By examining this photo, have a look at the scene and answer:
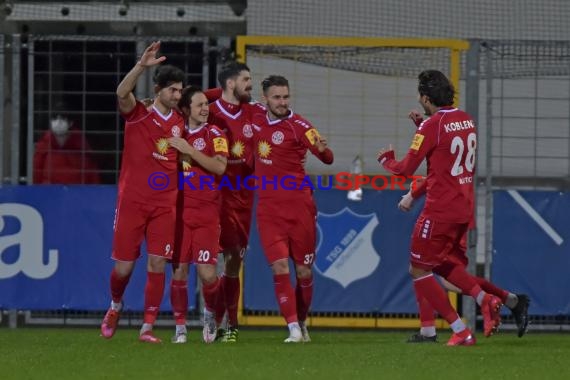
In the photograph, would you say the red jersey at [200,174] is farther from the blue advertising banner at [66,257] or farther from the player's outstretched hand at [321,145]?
the blue advertising banner at [66,257]

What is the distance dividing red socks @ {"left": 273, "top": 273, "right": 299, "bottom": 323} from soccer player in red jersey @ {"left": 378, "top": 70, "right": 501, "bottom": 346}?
1.08m

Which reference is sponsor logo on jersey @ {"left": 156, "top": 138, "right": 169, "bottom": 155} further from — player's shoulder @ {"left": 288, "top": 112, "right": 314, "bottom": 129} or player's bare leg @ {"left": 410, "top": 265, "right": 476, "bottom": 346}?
player's bare leg @ {"left": 410, "top": 265, "right": 476, "bottom": 346}

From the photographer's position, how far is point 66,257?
15039mm

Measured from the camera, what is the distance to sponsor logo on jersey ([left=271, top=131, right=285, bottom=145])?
12281 mm

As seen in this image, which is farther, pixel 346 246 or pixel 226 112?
pixel 346 246

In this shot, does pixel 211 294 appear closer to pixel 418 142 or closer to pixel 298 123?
pixel 298 123

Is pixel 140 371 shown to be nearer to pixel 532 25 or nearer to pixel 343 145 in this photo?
pixel 343 145

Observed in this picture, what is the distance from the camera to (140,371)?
30.5 ft

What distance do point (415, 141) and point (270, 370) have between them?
9.30 ft

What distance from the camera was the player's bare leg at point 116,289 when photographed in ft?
39.8

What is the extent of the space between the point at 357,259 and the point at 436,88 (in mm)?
3733

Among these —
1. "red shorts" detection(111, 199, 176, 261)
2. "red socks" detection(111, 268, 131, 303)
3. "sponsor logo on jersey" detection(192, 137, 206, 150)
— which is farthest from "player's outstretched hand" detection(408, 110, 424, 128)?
"red socks" detection(111, 268, 131, 303)
